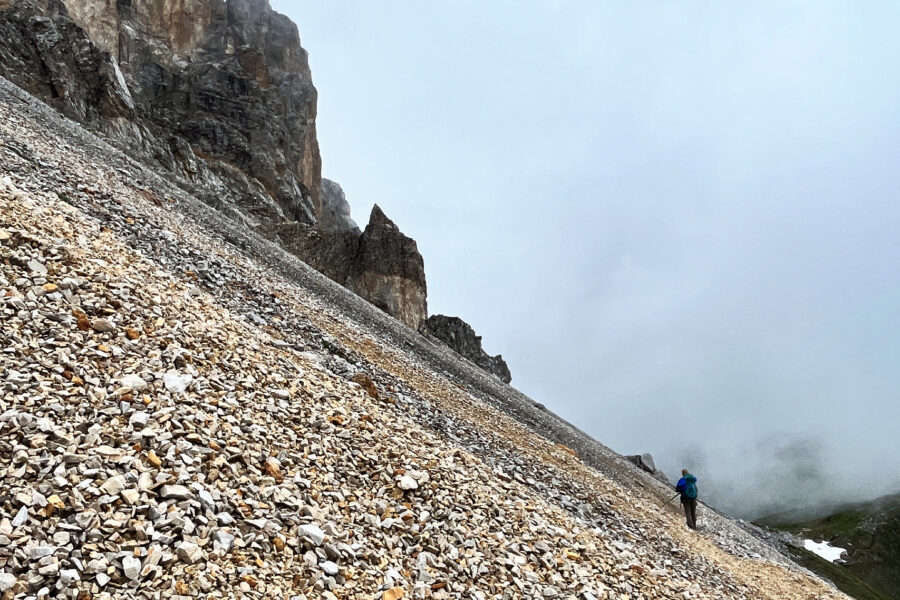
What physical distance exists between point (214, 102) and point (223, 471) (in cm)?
9457

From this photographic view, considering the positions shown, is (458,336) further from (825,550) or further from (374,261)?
(825,550)

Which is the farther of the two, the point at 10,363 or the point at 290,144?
the point at 290,144

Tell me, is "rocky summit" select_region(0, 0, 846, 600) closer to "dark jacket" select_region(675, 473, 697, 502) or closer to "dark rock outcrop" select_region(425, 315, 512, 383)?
"dark jacket" select_region(675, 473, 697, 502)

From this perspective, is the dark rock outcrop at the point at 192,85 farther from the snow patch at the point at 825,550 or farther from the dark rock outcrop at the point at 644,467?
the snow patch at the point at 825,550

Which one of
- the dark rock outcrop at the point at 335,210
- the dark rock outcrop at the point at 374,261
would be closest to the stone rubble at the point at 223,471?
the dark rock outcrop at the point at 374,261

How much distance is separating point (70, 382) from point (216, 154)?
270 ft

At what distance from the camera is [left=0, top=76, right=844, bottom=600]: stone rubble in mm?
5801

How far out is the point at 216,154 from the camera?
78.5 meters

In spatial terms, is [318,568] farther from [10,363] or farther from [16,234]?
[16,234]

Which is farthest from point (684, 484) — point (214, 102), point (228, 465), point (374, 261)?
point (214, 102)

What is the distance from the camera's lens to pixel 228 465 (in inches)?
296

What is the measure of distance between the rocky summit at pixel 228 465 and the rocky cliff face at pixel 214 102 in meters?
43.7

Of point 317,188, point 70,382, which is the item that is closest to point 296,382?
point 70,382

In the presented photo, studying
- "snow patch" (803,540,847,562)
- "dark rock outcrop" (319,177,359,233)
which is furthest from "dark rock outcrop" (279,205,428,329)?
"snow patch" (803,540,847,562)
